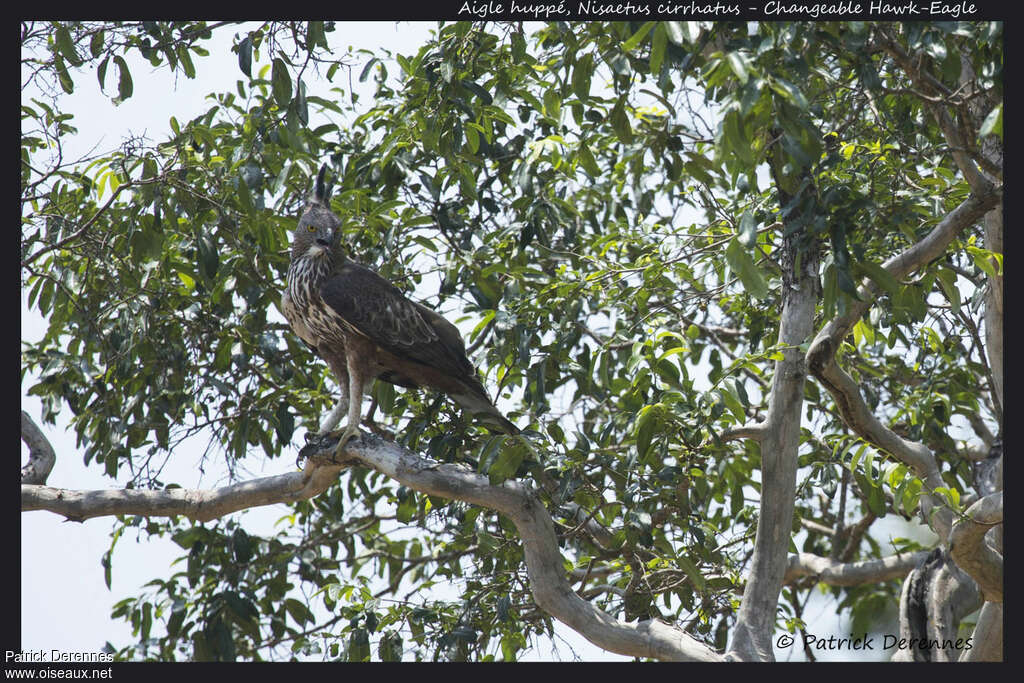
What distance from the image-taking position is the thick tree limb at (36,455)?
4480mm

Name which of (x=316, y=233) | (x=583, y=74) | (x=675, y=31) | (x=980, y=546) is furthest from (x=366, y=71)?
(x=980, y=546)

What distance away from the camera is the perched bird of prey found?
16.0ft

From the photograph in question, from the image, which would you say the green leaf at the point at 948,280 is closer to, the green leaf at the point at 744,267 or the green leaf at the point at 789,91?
the green leaf at the point at 744,267

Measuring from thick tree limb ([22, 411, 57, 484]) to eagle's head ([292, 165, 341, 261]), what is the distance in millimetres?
1400

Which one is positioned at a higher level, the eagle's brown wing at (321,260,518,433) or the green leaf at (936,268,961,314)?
the eagle's brown wing at (321,260,518,433)

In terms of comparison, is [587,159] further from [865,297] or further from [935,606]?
[935,606]

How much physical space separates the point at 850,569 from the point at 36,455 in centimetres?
419

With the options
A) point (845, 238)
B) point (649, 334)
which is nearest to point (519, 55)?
point (649, 334)

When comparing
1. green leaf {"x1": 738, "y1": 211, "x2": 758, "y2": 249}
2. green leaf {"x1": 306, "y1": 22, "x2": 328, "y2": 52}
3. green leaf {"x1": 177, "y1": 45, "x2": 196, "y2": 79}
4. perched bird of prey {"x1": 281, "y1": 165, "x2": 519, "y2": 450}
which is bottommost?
green leaf {"x1": 738, "y1": 211, "x2": 758, "y2": 249}

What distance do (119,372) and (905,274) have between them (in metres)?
3.71

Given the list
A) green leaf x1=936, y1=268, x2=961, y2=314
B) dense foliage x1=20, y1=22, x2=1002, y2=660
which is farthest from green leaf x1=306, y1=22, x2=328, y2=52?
green leaf x1=936, y1=268, x2=961, y2=314

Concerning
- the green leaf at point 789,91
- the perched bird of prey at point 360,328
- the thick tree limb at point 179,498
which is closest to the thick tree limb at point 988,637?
the perched bird of prey at point 360,328

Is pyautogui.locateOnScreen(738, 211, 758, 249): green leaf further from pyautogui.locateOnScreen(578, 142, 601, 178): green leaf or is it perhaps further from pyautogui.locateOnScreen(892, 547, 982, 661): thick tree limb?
pyautogui.locateOnScreen(892, 547, 982, 661): thick tree limb
